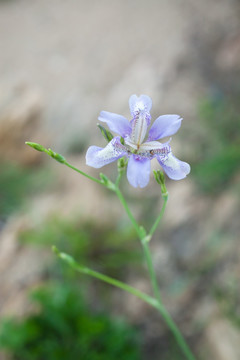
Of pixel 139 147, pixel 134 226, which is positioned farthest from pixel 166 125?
pixel 134 226

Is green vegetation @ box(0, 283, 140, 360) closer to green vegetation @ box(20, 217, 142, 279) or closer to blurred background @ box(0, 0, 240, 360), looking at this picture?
blurred background @ box(0, 0, 240, 360)

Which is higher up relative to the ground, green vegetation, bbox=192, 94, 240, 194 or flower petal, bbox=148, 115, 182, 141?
green vegetation, bbox=192, 94, 240, 194

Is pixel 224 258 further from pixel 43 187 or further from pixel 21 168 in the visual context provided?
pixel 21 168

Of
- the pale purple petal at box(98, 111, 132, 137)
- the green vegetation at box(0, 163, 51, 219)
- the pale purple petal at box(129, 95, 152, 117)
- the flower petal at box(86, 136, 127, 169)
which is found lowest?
the flower petal at box(86, 136, 127, 169)

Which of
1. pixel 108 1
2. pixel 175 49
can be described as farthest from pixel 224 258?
pixel 108 1

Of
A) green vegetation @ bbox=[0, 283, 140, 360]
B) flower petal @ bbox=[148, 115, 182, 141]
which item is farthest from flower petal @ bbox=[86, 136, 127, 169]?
green vegetation @ bbox=[0, 283, 140, 360]

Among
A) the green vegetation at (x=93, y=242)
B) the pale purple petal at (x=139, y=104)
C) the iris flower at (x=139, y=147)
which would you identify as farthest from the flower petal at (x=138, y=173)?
the green vegetation at (x=93, y=242)
